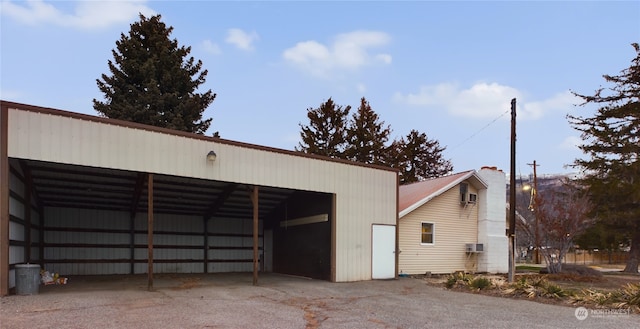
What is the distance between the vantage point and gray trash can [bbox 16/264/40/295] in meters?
10.3

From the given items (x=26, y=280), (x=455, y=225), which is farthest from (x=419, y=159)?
(x=26, y=280)

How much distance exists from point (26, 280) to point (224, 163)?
525 cm

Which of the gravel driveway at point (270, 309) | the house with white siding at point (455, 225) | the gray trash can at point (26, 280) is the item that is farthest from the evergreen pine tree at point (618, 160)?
the gray trash can at point (26, 280)

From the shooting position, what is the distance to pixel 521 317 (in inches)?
354

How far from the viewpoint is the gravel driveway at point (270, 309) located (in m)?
8.02

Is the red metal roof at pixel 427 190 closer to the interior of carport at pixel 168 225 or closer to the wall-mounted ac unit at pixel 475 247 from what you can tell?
the wall-mounted ac unit at pixel 475 247

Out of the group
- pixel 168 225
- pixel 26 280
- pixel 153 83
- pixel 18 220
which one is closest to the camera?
pixel 26 280

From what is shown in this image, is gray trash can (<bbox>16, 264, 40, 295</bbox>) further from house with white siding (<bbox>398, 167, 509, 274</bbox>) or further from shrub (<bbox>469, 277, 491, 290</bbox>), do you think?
house with white siding (<bbox>398, 167, 509, 274</bbox>)

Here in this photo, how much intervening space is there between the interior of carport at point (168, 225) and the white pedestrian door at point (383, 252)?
66.7 inches

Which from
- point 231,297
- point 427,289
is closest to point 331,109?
point 427,289

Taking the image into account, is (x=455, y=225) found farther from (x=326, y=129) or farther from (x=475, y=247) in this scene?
(x=326, y=129)

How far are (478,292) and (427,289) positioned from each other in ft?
4.97

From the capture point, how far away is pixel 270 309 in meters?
9.48

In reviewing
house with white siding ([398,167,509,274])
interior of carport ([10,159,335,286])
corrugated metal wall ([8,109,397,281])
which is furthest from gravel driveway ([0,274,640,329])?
house with white siding ([398,167,509,274])
